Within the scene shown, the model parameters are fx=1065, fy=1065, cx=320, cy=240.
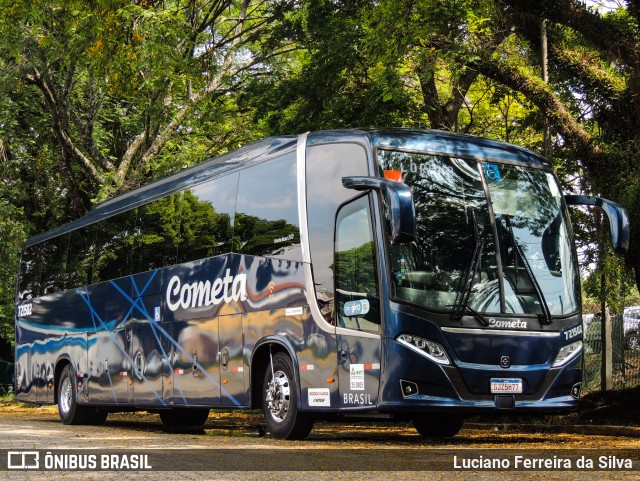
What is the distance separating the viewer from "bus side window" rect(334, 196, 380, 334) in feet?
40.0

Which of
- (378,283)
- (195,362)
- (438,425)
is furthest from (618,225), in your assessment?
(195,362)

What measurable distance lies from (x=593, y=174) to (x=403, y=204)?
7778 mm

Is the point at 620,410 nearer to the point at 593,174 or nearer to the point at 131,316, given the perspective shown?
the point at 593,174

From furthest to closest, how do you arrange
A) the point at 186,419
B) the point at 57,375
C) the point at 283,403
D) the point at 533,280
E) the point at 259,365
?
the point at 57,375 < the point at 186,419 < the point at 259,365 < the point at 283,403 < the point at 533,280

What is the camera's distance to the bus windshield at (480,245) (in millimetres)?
12172

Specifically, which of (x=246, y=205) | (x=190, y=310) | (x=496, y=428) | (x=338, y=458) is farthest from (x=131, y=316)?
(x=338, y=458)

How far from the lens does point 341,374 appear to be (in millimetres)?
12523

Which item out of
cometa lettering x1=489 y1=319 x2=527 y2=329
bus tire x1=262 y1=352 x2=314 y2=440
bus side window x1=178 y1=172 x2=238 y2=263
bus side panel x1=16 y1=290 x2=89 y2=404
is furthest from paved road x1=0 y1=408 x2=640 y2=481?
bus side panel x1=16 y1=290 x2=89 y2=404

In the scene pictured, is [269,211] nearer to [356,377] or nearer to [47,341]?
[356,377]

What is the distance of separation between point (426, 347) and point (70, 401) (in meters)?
10.8

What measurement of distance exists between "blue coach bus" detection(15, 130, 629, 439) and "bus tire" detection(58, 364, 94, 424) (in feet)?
14.5

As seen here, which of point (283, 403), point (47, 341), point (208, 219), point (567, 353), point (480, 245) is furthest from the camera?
point (47, 341)

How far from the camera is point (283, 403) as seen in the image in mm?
13594

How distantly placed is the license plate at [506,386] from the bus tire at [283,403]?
2.45 m
